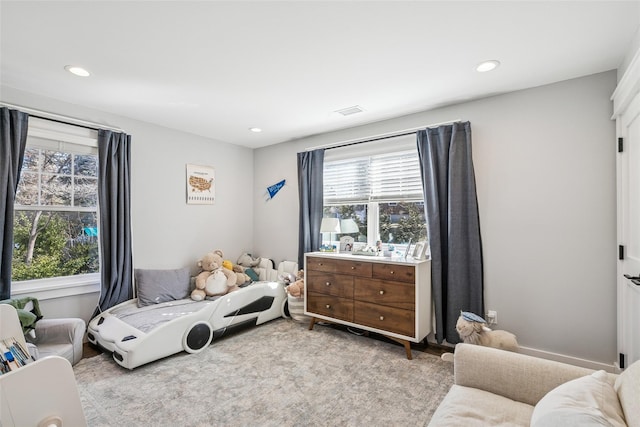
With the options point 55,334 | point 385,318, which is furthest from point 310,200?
point 55,334

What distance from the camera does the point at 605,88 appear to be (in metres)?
2.33

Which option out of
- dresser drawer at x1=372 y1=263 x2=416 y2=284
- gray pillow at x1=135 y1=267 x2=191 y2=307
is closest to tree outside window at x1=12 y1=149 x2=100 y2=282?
gray pillow at x1=135 y1=267 x2=191 y2=307

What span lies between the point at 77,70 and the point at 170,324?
7.17 ft

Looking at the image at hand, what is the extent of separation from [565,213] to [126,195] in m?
4.20

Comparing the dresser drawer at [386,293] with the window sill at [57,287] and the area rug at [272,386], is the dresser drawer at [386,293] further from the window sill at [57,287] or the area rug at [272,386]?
the window sill at [57,287]

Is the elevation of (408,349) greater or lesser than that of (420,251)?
lesser

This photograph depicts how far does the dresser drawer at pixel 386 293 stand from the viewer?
2.75 metres

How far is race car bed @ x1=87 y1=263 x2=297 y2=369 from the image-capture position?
8.39 feet

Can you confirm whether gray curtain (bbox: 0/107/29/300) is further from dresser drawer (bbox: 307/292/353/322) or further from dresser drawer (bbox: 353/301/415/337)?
dresser drawer (bbox: 353/301/415/337)

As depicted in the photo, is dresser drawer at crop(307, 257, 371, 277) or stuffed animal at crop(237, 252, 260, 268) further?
stuffed animal at crop(237, 252, 260, 268)

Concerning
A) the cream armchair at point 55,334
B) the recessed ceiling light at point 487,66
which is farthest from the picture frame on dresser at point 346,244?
the cream armchair at point 55,334

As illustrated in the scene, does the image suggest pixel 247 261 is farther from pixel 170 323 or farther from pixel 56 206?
pixel 56 206

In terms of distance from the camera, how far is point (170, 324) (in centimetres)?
270

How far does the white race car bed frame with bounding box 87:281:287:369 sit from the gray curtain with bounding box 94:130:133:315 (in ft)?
0.63
